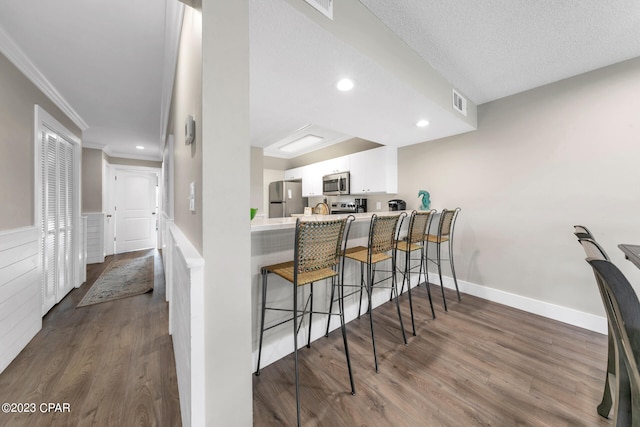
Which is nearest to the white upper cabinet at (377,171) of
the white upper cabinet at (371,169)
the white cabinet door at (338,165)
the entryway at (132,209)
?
the white upper cabinet at (371,169)

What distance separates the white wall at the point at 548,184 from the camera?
1.94m

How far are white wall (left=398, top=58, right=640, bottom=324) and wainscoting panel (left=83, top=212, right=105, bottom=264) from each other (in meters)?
6.16

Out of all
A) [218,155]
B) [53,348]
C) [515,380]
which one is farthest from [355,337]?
[53,348]

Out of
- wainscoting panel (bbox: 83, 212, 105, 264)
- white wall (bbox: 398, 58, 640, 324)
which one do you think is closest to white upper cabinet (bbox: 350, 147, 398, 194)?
white wall (bbox: 398, 58, 640, 324)

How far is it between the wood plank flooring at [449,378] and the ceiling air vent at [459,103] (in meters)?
2.22

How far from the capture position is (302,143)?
4.39 meters

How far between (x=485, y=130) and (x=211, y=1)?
9.96 feet

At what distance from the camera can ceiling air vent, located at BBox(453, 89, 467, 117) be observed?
7.73 ft

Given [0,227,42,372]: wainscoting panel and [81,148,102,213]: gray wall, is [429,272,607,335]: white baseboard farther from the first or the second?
[81,148,102,213]: gray wall

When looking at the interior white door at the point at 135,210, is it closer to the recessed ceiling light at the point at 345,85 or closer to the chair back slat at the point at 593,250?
the recessed ceiling light at the point at 345,85

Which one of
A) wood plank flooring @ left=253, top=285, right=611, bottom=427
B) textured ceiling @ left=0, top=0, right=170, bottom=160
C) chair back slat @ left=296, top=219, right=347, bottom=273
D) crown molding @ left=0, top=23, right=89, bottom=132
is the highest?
textured ceiling @ left=0, top=0, right=170, bottom=160

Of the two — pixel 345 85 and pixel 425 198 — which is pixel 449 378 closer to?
pixel 425 198

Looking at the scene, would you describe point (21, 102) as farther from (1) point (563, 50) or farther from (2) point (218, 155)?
(1) point (563, 50)

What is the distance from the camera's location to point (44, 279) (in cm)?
237
